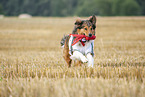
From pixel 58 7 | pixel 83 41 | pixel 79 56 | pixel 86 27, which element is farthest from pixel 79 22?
pixel 58 7

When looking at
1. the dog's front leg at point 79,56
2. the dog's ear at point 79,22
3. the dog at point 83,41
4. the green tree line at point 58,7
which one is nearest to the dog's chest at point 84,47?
the dog at point 83,41

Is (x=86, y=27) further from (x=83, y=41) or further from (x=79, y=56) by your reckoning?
(x=79, y=56)

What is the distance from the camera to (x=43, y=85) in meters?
3.90

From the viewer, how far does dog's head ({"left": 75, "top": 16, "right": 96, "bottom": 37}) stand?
16.4ft

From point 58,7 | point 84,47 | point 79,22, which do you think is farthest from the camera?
point 58,7

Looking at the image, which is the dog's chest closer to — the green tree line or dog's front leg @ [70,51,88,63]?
dog's front leg @ [70,51,88,63]

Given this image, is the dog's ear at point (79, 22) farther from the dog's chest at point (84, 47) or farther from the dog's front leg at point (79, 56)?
the dog's front leg at point (79, 56)

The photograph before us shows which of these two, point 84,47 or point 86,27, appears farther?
point 84,47

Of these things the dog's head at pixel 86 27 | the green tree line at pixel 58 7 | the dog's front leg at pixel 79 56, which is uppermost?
the green tree line at pixel 58 7

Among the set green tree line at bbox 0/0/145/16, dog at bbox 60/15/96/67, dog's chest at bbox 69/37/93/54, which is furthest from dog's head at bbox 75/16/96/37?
green tree line at bbox 0/0/145/16

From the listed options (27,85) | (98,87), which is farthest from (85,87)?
(27,85)

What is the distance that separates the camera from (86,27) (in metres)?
4.99

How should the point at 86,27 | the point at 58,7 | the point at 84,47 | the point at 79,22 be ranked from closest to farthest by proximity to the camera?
the point at 86,27 < the point at 79,22 < the point at 84,47 < the point at 58,7

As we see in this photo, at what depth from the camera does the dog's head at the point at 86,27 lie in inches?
196
